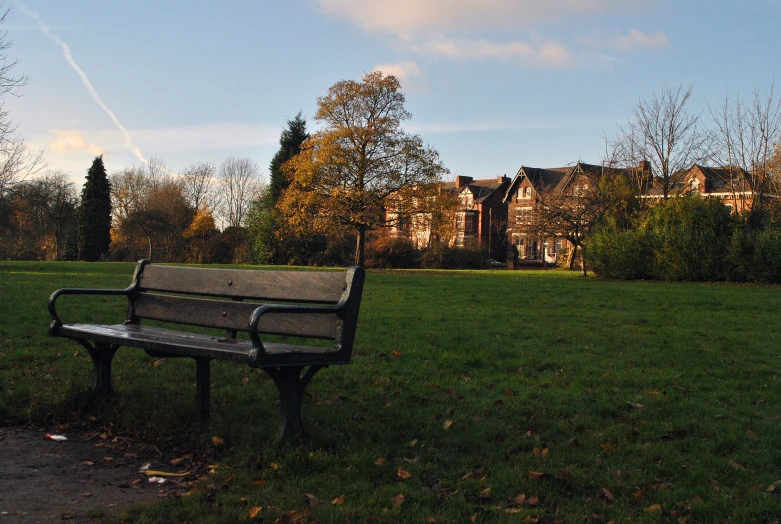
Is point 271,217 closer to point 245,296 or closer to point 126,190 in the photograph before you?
point 126,190

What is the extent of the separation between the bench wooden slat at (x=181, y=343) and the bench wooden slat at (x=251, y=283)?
0.42m

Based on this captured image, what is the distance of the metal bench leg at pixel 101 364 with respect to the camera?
5.43 meters

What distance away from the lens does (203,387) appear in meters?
4.85

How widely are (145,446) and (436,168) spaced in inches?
1258

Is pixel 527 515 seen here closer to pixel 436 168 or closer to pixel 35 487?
pixel 35 487

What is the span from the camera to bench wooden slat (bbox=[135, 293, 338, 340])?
15.5ft

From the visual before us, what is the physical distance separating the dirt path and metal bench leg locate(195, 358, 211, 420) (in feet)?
1.50

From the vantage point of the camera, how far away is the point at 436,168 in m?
35.7

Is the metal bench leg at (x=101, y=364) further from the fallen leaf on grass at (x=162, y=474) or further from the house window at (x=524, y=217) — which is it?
the house window at (x=524, y=217)

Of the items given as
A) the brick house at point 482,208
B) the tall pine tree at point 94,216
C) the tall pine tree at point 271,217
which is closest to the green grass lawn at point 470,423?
the tall pine tree at point 271,217

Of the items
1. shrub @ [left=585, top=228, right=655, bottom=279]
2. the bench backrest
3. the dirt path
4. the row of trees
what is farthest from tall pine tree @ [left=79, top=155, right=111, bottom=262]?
the dirt path

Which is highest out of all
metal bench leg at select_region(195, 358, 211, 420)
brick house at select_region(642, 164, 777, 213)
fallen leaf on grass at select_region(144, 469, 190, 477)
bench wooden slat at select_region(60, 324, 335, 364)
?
brick house at select_region(642, 164, 777, 213)

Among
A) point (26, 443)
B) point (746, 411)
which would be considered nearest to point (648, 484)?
point (746, 411)

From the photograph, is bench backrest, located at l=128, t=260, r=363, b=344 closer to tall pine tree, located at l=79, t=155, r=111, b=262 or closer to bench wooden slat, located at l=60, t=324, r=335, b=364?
bench wooden slat, located at l=60, t=324, r=335, b=364
